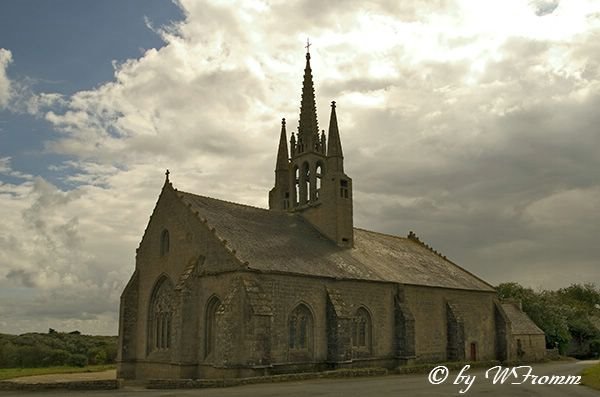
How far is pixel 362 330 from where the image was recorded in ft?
129

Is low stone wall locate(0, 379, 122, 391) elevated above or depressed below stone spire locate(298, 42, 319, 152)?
below

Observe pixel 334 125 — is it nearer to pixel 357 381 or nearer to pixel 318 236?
pixel 318 236

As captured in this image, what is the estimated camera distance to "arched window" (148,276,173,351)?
37.7 metres

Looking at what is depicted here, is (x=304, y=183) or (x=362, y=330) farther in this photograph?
(x=304, y=183)

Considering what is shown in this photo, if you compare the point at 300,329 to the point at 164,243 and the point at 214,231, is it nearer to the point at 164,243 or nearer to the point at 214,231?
the point at 214,231

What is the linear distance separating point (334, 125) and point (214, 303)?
64.1 feet

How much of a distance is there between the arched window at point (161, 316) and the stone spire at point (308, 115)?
16744 millimetres

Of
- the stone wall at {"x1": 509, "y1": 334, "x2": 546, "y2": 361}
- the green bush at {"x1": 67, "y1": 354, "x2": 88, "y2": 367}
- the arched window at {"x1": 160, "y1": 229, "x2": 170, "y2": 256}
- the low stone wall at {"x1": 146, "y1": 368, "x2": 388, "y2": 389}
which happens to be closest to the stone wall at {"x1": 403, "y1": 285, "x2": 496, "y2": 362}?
the stone wall at {"x1": 509, "y1": 334, "x2": 546, "y2": 361}

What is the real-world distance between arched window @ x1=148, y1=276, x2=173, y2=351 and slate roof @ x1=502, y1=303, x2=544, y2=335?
33.3m

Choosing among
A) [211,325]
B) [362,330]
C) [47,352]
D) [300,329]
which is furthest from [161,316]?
[47,352]

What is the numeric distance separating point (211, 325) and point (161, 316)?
18.5ft

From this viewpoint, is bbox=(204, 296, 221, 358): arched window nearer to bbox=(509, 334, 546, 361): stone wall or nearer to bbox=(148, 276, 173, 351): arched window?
bbox=(148, 276, 173, 351): arched window

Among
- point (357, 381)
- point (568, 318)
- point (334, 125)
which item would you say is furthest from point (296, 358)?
point (568, 318)

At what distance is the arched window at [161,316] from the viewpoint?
3766 centimetres
